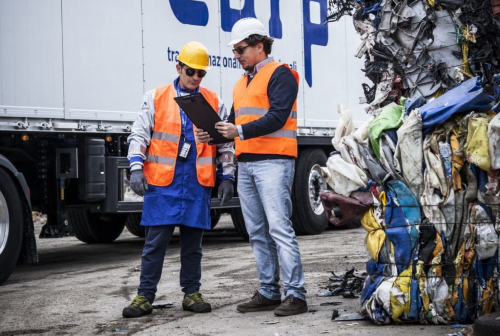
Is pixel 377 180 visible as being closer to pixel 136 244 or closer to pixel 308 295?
pixel 308 295

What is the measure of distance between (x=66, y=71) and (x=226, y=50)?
8.99 ft

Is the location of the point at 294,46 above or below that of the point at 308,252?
above

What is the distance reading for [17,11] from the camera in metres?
8.82

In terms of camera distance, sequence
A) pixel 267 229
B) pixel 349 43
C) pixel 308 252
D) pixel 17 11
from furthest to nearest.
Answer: pixel 349 43 < pixel 308 252 < pixel 17 11 < pixel 267 229

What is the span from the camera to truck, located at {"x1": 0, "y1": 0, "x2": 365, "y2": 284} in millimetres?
8789

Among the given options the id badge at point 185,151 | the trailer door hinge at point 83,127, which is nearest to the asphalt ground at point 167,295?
the id badge at point 185,151

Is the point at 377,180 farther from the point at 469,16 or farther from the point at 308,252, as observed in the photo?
the point at 308,252

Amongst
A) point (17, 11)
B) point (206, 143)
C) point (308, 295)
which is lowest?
point (308, 295)

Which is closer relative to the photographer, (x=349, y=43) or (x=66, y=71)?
(x=66, y=71)

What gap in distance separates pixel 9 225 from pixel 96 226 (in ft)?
15.6

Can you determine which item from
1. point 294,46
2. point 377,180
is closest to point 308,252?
point 294,46

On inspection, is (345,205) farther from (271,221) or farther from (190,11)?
(190,11)

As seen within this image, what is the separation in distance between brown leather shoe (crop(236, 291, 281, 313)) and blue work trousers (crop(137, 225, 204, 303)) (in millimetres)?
472

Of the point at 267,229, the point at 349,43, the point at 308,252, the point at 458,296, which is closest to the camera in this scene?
the point at 458,296
